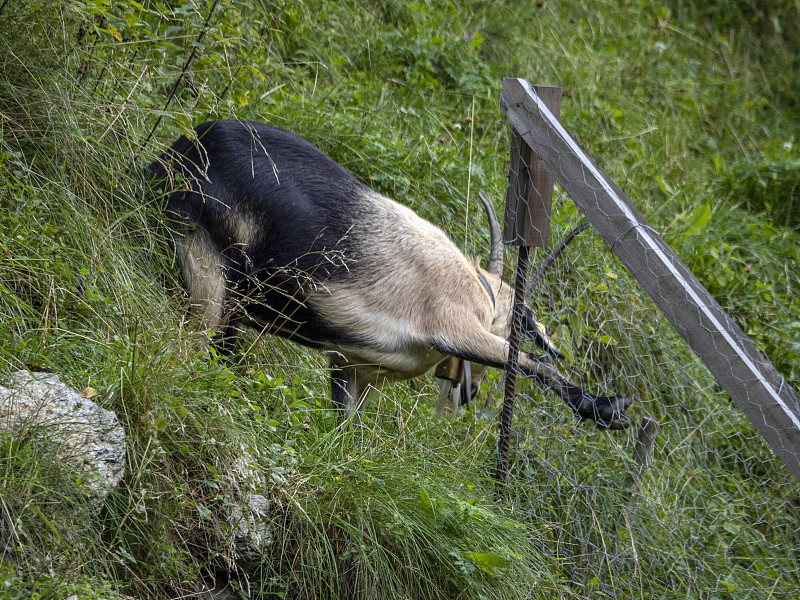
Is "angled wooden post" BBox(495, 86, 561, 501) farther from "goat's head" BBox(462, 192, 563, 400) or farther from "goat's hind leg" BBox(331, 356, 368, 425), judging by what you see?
"goat's hind leg" BBox(331, 356, 368, 425)

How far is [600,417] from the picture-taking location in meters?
3.40

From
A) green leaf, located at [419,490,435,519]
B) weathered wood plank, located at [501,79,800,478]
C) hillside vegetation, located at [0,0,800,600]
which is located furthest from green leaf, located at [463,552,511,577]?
weathered wood plank, located at [501,79,800,478]

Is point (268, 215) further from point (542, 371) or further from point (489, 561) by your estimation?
point (489, 561)

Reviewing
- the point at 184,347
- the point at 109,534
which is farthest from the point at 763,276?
the point at 109,534

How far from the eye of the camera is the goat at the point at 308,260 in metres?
3.67

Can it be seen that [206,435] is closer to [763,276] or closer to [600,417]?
[600,417]

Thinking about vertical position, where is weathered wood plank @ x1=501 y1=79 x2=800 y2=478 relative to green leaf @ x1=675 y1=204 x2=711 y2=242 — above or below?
above

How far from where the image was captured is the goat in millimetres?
3672

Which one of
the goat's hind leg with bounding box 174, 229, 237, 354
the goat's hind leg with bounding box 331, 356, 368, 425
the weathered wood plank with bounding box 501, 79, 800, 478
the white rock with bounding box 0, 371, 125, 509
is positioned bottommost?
the goat's hind leg with bounding box 331, 356, 368, 425

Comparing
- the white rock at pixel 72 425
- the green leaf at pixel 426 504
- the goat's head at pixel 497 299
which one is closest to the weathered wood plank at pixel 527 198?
the goat's head at pixel 497 299

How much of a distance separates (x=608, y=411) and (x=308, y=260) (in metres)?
1.52

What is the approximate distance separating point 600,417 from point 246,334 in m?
1.91

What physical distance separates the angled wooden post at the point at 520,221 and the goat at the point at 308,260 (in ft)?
0.81

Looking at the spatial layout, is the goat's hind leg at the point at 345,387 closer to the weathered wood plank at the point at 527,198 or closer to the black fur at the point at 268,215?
the black fur at the point at 268,215
